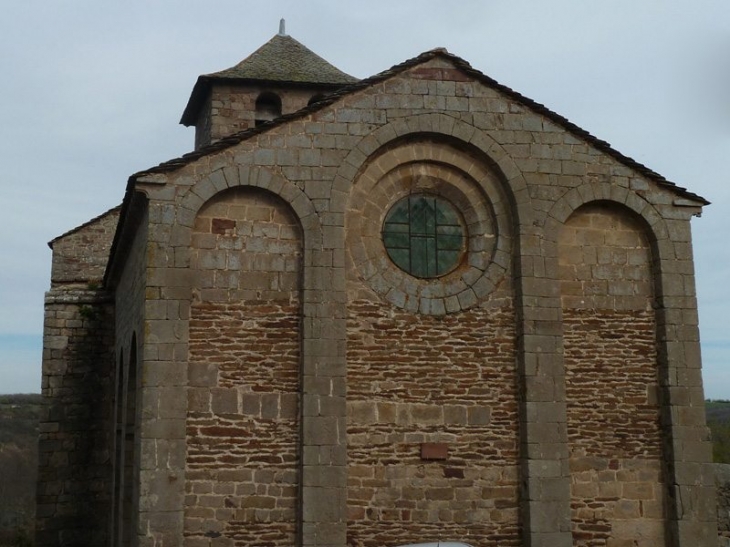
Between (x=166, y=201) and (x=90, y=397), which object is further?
(x=90, y=397)

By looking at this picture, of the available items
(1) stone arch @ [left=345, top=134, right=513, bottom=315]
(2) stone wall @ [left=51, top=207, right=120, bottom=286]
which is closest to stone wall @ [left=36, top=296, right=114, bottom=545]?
(2) stone wall @ [left=51, top=207, right=120, bottom=286]

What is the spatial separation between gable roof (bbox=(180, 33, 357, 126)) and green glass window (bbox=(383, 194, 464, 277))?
6.51 meters

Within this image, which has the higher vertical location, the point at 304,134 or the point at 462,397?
the point at 304,134

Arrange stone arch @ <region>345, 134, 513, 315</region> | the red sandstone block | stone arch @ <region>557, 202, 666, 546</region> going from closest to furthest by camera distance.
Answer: the red sandstone block < stone arch @ <region>557, 202, 666, 546</region> < stone arch @ <region>345, 134, 513, 315</region>

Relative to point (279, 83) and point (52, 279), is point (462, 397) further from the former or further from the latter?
point (52, 279)

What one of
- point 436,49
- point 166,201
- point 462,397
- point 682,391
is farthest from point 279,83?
point 682,391

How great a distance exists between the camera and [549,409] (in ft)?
32.8

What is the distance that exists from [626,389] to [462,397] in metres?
2.15

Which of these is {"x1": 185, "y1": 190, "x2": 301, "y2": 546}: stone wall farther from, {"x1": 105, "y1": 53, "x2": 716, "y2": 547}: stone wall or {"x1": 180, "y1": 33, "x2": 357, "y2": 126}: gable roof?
{"x1": 180, "y1": 33, "x2": 357, "y2": 126}: gable roof

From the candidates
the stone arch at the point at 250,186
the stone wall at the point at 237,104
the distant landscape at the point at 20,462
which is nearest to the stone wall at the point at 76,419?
Result: the distant landscape at the point at 20,462

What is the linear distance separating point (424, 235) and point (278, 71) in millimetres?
7499

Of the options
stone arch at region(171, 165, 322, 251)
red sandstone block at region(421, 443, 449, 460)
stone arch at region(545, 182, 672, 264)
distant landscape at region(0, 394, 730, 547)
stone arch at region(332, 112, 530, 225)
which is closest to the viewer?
stone arch at region(171, 165, 322, 251)

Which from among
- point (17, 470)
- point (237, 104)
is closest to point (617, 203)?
point (237, 104)

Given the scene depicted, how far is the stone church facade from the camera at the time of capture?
9.38 m
